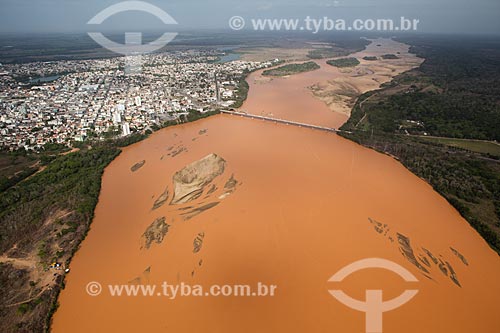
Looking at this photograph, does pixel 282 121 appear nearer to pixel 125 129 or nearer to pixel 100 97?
pixel 125 129

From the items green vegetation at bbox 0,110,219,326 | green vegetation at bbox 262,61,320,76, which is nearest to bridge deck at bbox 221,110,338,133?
green vegetation at bbox 0,110,219,326

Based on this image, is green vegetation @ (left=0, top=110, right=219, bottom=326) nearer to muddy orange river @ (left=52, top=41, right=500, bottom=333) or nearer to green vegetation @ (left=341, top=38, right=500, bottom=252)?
muddy orange river @ (left=52, top=41, right=500, bottom=333)

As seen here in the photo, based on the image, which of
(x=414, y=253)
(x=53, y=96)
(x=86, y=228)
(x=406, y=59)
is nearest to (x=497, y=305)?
(x=414, y=253)

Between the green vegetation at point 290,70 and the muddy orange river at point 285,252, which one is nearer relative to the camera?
the muddy orange river at point 285,252

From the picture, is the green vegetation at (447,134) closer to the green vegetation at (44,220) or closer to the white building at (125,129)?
the green vegetation at (44,220)

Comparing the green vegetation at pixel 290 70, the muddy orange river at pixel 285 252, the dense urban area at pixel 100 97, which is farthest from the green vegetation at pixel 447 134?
the green vegetation at pixel 290 70

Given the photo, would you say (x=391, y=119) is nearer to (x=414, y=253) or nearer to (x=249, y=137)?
(x=249, y=137)

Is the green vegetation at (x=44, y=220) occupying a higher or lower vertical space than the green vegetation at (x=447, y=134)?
lower
